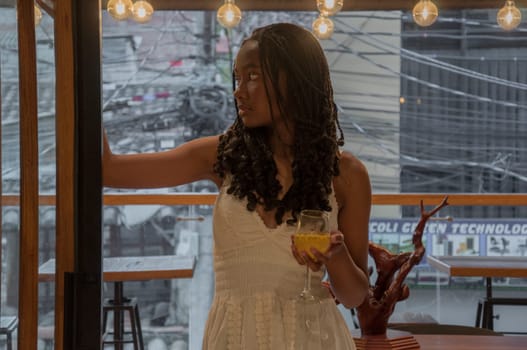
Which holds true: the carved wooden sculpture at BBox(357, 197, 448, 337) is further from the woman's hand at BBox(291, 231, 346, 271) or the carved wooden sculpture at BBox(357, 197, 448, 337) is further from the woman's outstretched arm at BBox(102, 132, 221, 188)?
the woman's hand at BBox(291, 231, 346, 271)

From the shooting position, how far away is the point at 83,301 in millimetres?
1263

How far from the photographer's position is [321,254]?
1.31 m

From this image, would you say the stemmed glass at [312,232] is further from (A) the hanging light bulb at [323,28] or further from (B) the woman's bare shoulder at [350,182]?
(A) the hanging light bulb at [323,28]

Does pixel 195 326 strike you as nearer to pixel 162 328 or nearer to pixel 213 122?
pixel 162 328

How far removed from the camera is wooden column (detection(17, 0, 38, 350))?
1.07 m

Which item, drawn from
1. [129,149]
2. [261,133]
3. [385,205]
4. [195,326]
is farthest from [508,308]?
[261,133]

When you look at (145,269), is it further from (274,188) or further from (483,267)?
(274,188)

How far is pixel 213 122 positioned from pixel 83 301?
17.9 feet

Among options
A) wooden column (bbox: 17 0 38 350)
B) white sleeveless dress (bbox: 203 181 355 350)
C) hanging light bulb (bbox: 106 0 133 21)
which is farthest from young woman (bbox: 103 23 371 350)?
hanging light bulb (bbox: 106 0 133 21)

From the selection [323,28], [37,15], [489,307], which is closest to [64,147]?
[37,15]

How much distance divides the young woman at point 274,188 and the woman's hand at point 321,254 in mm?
11

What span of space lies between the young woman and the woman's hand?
0.04 feet

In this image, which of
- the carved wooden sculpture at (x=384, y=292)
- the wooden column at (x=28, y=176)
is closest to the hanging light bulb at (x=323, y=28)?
the carved wooden sculpture at (x=384, y=292)

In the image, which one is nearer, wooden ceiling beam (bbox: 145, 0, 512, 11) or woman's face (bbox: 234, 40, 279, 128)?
woman's face (bbox: 234, 40, 279, 128)
